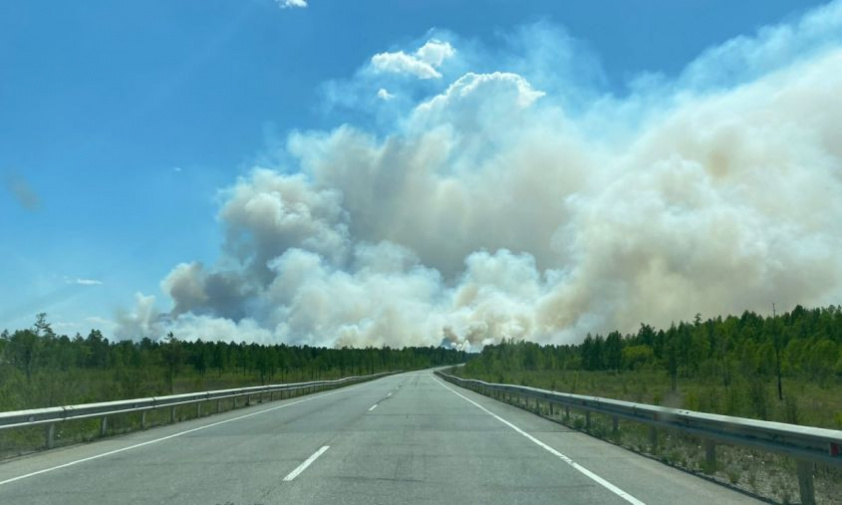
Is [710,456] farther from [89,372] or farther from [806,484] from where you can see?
[89,372]

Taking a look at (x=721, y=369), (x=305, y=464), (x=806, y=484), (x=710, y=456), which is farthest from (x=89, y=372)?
(x=721, y=369)

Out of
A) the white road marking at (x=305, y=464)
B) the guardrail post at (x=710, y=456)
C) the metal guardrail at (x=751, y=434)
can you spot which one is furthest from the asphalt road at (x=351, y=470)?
the metal guardrail at (x=751, y=434)

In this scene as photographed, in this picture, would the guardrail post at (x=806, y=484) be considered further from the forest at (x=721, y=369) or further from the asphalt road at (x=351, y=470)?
the forest at (x=721, y=369)

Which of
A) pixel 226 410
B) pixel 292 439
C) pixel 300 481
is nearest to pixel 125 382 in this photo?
pixel 226 410

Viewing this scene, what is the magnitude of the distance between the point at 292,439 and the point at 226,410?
14144 mm

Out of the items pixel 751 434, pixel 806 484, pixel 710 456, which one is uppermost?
pixel 751 434

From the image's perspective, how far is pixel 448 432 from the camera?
55.0 feet

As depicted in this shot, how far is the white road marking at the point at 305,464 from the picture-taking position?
9.76 meters

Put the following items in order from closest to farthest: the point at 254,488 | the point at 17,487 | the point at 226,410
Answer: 1. the point at 254,488
2. the point at 17,487
3. the point at 226,410

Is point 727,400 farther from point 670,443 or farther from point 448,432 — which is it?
point 448,432

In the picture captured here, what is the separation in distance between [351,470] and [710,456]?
5.83 m

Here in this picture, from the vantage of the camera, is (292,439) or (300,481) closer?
(300,481)

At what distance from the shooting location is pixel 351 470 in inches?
408

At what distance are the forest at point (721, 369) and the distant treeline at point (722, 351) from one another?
204 millimetres
